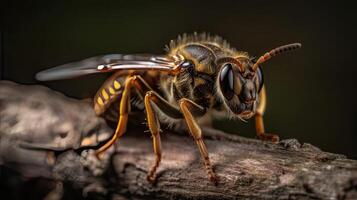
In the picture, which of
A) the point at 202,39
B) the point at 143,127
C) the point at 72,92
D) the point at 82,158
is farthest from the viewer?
the point at 72,92

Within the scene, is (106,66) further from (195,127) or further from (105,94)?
(195,127)

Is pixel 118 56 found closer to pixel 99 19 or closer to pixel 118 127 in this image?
pixel 118 127

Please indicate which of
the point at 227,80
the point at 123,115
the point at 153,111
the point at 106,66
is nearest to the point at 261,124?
the point at 227,80

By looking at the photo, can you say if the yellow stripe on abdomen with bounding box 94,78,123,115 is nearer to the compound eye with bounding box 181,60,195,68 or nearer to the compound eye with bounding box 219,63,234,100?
the compound eye with bounding box 181,60,195,68

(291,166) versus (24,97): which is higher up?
(24,97)

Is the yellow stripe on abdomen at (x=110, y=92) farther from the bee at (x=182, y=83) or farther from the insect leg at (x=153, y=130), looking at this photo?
the insect leg at (x=153, y=130)

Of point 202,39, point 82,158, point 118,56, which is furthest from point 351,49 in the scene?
point 82,158

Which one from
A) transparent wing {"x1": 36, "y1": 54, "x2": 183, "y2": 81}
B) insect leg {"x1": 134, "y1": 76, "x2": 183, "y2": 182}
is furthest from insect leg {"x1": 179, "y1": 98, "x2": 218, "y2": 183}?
transparent wing {"x1": 36, "y1": 54, "x2": 183, "y2": 81}
